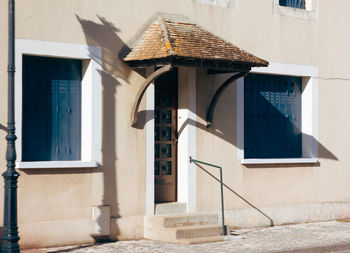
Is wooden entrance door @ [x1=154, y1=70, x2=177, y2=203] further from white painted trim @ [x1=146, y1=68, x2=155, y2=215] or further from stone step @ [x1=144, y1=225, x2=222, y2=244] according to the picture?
stone step @ [x1=144, y1=225, x2=222, y2=244]

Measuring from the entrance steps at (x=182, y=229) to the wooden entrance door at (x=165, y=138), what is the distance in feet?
2.56

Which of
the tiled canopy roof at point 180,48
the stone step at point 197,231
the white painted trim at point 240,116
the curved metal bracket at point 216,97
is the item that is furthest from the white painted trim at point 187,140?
the white painted trim at point 240,116

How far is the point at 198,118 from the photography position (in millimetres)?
13484

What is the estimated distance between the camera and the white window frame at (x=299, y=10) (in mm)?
14875

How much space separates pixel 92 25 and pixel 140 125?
6.55ft

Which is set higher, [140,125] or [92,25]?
[92,25]

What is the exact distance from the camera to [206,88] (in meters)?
13.6

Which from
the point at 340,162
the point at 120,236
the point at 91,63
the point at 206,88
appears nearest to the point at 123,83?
the point at 91,63

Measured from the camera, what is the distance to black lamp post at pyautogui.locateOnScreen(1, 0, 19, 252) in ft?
32.7

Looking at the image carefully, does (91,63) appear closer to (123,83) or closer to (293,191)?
(123,83)

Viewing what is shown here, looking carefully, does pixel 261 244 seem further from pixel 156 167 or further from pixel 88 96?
pixel 88 96

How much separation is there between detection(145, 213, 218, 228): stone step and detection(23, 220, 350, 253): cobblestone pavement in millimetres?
383

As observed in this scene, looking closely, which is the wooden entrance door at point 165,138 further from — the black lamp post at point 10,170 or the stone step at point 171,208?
the black lamp post at point 10,170

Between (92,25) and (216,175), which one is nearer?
(92,25)
